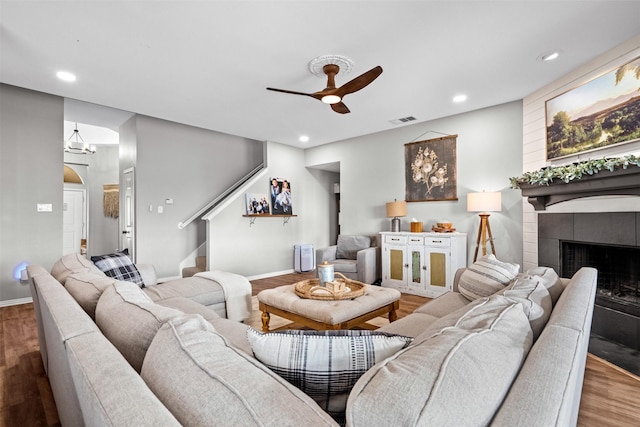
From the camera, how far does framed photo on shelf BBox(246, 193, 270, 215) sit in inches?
225

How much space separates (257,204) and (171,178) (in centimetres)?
153

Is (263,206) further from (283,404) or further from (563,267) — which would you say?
(283,404)

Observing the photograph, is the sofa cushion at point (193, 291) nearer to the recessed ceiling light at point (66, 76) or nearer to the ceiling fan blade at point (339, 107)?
the ceiling fan blade at point (339, 107)

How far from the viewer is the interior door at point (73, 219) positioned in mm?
6980

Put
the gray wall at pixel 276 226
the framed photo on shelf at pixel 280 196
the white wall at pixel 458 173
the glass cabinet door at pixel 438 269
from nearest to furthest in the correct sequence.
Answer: the white wall at pixel 458 173, the glass cabinet door at pixel 438 269, the gray wall at pixel 276 226, the framed photo on shelf at pixel 280 196

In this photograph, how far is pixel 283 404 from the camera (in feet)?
2.04

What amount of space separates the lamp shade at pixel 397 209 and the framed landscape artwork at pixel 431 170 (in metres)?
0.29

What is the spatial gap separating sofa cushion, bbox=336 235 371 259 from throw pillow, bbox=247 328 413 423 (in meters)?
4.25

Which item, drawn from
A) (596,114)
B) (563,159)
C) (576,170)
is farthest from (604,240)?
(596,114)

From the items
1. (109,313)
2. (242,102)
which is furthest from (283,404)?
(242,102)

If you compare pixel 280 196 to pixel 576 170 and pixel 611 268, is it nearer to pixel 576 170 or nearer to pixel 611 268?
pixel 576 170

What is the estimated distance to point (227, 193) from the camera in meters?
6.05

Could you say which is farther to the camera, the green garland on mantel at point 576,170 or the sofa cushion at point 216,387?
the green garland on mantel at point 576,170

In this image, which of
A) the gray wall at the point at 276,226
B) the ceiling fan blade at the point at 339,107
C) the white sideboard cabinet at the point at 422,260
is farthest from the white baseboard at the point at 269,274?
the ceiling fan blade at the point at 339,107
